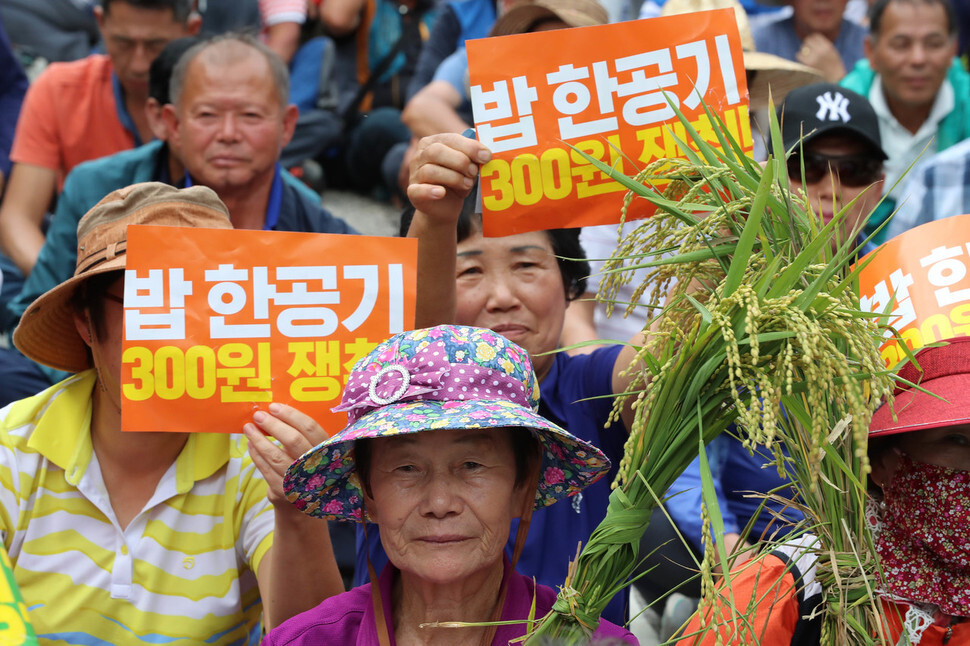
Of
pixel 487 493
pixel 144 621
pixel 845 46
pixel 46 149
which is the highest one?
pixel 845 46

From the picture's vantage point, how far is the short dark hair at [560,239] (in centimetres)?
308

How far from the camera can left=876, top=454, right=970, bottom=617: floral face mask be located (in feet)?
7.24

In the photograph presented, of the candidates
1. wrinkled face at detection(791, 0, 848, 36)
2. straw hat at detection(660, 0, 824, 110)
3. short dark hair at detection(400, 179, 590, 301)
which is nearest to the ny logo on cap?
straw hat at detection(660, 0, 824, 110)

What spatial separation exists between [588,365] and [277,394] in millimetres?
859

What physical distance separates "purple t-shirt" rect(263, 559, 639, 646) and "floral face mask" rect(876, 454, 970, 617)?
58 centimetres

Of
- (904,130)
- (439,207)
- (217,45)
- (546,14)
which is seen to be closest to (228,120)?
(217,45)

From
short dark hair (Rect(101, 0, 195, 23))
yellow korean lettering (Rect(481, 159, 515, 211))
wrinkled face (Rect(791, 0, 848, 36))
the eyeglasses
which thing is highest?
wrinkled face (Rect(791, 0, 848, 36))

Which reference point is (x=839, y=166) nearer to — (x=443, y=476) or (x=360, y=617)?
(x=443, y=476)

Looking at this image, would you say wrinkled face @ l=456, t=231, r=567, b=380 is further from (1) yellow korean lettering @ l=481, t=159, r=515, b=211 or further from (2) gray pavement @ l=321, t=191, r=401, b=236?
(2) gray pavement @ l=321, t=191, r=401, b=236

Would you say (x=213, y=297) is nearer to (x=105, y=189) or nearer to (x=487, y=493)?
(x=487, y=493)

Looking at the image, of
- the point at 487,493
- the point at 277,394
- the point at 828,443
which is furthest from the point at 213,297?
the point at 828,443

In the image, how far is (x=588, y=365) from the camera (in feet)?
9.88

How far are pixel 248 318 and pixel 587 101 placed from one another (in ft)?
3.14

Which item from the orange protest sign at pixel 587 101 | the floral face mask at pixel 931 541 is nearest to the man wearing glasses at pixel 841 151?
the orange protest sign at pixel 587 101
